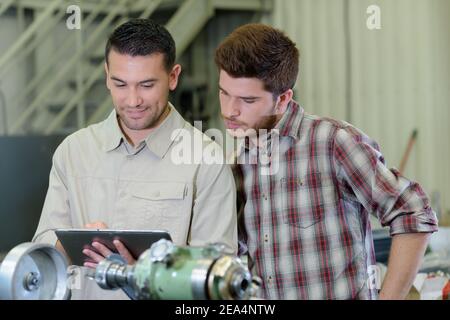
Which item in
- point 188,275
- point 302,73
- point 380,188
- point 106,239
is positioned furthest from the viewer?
point 302,73

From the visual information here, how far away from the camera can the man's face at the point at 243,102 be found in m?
1.03

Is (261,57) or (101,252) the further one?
(261,57)

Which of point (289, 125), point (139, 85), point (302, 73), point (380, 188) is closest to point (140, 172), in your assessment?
point (139, 85)

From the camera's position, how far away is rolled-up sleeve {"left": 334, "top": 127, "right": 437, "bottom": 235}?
102 centimetres

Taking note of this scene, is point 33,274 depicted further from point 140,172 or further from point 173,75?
point 173,75

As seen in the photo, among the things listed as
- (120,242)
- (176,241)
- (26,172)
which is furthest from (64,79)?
(120,242)

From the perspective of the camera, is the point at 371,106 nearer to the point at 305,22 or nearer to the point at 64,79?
the point at 305,22

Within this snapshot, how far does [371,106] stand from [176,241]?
4.80 ft

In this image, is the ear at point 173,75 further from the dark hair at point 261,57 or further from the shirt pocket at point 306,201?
the shirt pocket at point 306,201

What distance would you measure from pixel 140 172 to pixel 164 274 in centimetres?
38

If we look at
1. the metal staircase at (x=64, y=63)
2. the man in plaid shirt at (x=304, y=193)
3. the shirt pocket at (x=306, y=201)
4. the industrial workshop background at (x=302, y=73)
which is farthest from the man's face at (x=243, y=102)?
the metal staircase at (x=64, y=63)

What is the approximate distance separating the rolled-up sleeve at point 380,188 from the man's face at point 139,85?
0.94ft

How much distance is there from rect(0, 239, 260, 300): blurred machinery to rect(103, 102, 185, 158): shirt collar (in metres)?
0.30

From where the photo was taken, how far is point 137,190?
1071 millimetres
